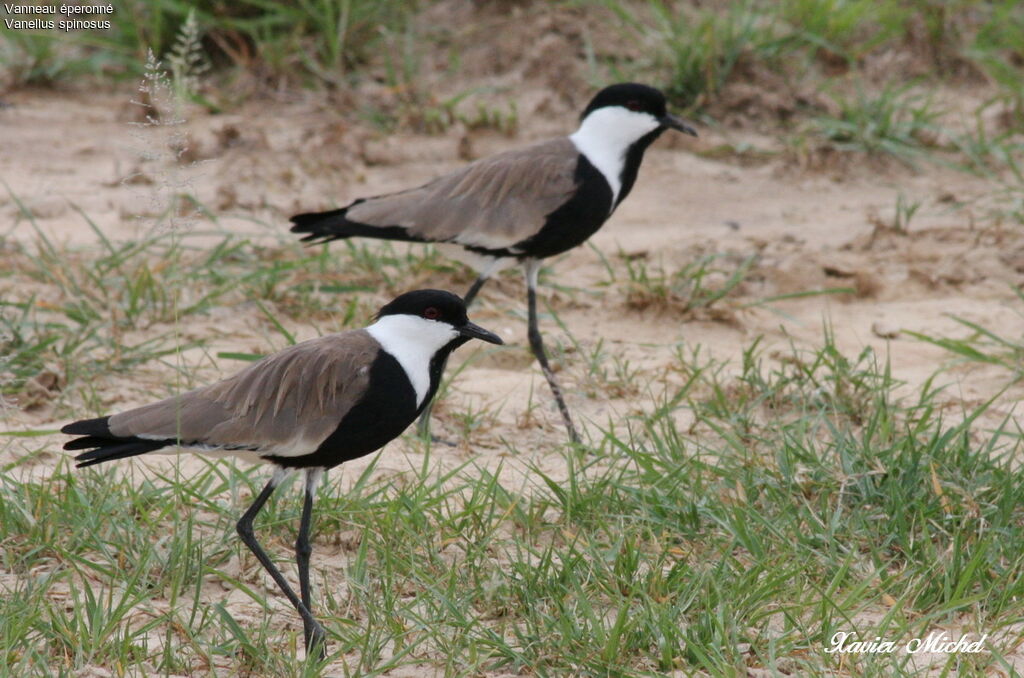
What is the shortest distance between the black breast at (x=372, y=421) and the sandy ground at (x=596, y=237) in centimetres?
88

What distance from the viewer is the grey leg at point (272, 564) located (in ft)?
11.5

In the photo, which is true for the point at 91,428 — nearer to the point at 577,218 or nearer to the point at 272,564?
the point at 272,564

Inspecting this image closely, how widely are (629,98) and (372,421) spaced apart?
94.8 inches

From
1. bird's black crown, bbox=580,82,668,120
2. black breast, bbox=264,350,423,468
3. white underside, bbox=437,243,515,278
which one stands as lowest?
white underside, bbox=437,243,515,278

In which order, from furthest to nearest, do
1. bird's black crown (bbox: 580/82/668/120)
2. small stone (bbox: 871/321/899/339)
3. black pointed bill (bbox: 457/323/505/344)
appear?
small stone (bbox: 871/321/899/339)
bird's black crown (bbox: 580/82/668/120)
black pointed bill (bbox: 457/323/505/344)

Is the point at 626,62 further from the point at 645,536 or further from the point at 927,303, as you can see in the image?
the point at 645,536

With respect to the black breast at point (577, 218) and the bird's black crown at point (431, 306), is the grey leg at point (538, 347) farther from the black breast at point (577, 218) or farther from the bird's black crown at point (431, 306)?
the bird's black crown at point (431, 306)

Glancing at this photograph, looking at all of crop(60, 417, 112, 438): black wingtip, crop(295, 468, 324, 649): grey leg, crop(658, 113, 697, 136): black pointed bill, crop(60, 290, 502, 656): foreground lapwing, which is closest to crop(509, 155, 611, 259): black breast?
crop(658, 113, 697, 136): black pointed bill

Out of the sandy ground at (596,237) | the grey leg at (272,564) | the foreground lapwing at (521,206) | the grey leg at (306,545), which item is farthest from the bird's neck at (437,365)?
the foreground lapwing at (521,206)

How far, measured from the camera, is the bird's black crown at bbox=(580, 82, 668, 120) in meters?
5.50

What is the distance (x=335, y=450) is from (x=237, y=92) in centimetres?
466

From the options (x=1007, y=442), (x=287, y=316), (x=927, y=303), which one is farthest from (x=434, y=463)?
(x=927, y=303)

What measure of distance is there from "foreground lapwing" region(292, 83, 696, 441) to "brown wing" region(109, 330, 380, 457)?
144 cm

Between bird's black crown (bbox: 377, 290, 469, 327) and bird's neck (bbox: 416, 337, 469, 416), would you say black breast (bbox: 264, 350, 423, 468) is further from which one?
bird's black crown (bbox: 377, 290, 469, 327)
